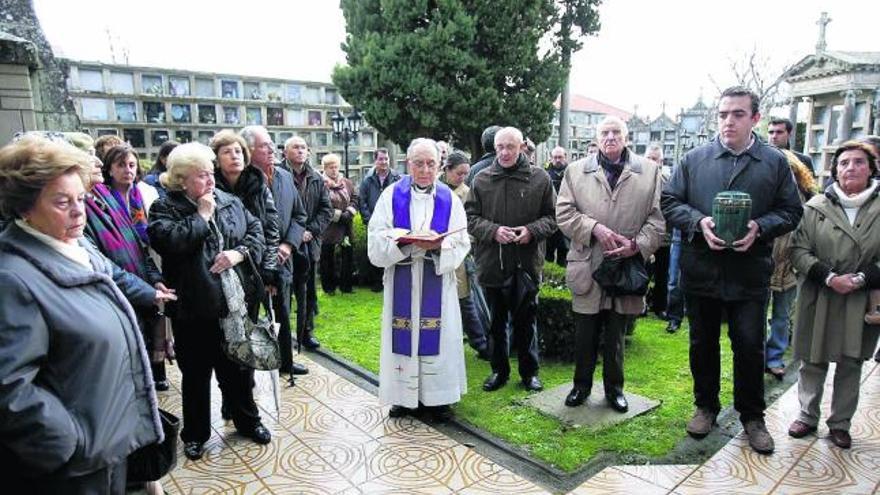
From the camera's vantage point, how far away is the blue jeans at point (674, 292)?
6023 millimetres

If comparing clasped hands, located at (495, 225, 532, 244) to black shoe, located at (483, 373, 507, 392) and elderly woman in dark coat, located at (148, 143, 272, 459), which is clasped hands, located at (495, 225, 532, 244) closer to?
black shoe, located at (483, 373, 507, 392)

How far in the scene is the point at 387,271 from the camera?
155 inches

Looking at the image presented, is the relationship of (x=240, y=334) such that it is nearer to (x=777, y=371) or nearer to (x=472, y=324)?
(x=472, y=324)

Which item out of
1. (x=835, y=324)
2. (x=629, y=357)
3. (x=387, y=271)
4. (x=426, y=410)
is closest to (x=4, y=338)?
(x=387, y=271)

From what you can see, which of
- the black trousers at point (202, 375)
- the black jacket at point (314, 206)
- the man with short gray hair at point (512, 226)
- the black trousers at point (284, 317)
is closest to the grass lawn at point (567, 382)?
the man with short gray hair at point (512, 226)

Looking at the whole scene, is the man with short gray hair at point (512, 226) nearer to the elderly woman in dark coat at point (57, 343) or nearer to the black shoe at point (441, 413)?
the black shoe at point (441, 413)

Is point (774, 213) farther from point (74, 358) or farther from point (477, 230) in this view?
point (74, 358)

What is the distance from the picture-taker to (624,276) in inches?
144

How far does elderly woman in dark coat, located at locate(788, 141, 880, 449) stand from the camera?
11.0 feet

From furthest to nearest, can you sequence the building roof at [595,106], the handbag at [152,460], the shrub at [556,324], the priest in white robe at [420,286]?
1. the building roof at [595,106]
2. the shrub at [556,324]
3. the priest in white robe at [420,286]
4. the handbag at [152,460]

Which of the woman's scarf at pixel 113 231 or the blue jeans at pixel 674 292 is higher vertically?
the woman's scarf at pixel 113 231

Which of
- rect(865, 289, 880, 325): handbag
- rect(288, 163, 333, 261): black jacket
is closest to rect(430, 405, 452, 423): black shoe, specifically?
rect(288, 163, 333, 261): black jacket

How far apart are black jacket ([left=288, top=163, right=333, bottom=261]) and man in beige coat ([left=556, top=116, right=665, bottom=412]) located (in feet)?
8.27

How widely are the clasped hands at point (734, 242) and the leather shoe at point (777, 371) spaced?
2022 millimetres
